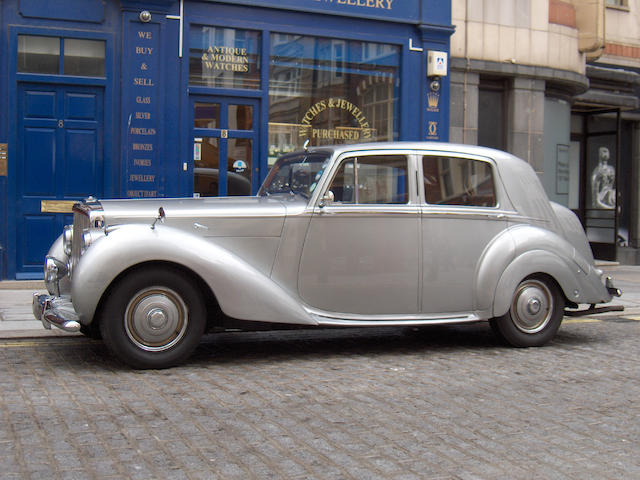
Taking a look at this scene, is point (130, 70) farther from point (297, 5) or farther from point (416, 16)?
point (416, 16)

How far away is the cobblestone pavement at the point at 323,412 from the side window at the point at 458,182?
1.32 metres

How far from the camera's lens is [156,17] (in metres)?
10.9

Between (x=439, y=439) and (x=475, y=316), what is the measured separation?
8.37ft

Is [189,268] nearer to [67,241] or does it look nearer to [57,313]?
[57,313]

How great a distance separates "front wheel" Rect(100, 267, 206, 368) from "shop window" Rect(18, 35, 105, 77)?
5991mm

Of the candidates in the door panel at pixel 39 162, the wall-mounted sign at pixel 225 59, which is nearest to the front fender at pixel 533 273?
the wall-mounted sign at pixel 225 59

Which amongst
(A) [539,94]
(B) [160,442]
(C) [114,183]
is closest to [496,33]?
(A) [539,94]

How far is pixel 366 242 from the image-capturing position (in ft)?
20.8

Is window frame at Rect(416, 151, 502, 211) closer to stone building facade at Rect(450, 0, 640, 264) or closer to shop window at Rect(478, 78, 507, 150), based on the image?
stone building facade at Rect(450, 0, 640, 264)

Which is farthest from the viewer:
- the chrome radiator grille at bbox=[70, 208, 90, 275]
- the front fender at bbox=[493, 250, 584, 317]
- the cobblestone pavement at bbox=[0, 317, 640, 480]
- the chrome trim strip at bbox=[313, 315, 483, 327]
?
the front fender at bbox=[493, 250, 584, 317]

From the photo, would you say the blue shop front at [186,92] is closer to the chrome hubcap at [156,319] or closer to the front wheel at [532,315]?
the chrome hubcap at [156,319]

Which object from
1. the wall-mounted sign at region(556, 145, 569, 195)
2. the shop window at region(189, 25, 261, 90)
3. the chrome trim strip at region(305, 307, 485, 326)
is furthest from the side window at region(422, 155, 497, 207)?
the wall-mounted sign at region(556, 145, 569, 195)

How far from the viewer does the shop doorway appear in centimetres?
1138

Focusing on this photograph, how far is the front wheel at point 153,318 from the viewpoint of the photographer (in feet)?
18.3
